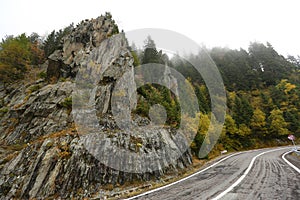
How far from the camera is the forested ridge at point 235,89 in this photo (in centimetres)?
2539

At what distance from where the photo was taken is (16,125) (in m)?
15.8

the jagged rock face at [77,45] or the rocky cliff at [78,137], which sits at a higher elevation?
the jagged rock face at [77,45]

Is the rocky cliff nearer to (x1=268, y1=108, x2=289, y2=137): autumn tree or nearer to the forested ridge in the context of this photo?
the forested ridge

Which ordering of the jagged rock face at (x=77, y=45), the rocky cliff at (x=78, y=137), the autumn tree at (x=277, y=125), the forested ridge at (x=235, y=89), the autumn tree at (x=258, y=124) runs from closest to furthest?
the rocky cliff at (x=78, y=137), the jagged rock face at (x=77, y=45), the forested ridge at (x=235, y=89), the autumn tree at (x=277, y=125), the autumn tree at (x=258, y=124)

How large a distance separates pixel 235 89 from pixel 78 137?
50894 millimetres

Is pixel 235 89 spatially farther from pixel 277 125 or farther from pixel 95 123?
pixel 95 123

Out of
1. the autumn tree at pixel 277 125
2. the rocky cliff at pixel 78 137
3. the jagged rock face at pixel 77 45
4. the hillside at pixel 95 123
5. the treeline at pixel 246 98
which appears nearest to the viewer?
the rocky cliff at pixel 78 137

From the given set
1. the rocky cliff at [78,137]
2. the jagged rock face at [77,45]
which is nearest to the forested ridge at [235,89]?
the jagged rock face at [77,45]

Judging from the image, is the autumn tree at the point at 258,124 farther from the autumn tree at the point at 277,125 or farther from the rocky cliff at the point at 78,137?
the rocky cliff at the point at 78,137

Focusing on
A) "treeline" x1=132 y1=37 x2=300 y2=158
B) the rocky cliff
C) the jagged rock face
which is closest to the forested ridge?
"treeline" x1=132 y1=37 x2=300 y2=158

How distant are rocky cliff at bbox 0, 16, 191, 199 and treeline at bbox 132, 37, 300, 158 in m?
5.10

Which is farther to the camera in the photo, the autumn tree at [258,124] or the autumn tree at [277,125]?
the autumn tree at [258,124]

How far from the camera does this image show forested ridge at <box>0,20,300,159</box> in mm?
25391

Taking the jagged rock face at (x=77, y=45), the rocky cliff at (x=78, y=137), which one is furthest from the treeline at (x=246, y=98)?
the jagged rock face at (x=77, y=45)
